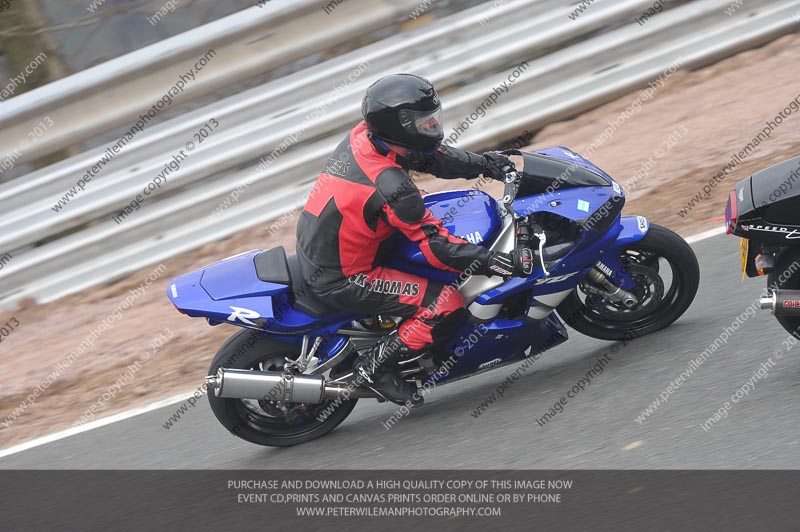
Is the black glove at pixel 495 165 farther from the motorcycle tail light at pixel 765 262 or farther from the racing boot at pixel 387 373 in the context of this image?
the motorcycle tail light at pixel 765 262

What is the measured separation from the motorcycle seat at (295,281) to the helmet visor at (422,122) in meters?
1.01

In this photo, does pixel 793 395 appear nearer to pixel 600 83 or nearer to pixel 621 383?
pixel 621 383

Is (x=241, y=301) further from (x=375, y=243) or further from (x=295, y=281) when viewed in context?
(x=375, y=243)

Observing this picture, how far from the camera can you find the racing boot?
5148 millimetres

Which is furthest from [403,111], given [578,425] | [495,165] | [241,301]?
[578,425]

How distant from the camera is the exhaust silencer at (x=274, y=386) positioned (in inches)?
196

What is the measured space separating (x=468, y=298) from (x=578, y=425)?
2.83 ft

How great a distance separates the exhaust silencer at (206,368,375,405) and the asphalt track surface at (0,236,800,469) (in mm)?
321

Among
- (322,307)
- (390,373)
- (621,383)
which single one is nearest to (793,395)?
(621,383)

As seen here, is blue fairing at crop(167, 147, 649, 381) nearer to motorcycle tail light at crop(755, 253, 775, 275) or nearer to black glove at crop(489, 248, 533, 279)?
black glove at crop(489, 248, 533, 279)

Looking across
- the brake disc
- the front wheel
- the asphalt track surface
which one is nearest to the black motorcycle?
the asphalt track surface
